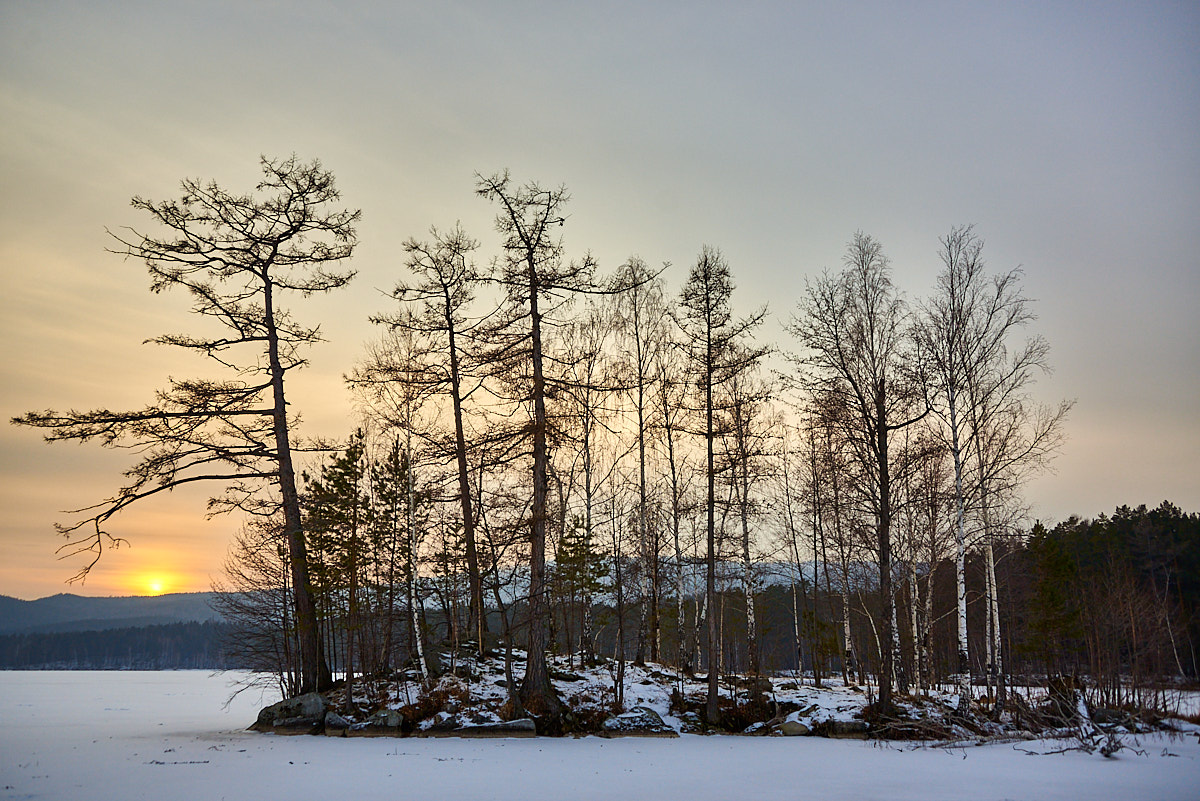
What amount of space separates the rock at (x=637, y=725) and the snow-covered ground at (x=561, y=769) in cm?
158

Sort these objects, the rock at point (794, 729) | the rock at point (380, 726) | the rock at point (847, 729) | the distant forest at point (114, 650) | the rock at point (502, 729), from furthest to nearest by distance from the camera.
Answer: the distant forest at point (114, 650)
the rock at point (794, 729)
the rock at point (847, 729)
the rock at point (380, 726)
the rock at point (502, 729)

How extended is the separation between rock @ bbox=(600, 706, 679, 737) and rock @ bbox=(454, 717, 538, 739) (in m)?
2.01

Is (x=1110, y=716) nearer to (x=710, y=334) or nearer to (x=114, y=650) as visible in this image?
(x=710, y=334)

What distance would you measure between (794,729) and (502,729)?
7521 millimetres

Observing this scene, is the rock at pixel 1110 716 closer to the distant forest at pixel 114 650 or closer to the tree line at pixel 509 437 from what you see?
the tree line at pixel 509 437

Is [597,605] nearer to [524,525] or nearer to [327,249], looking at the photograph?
[524,525]

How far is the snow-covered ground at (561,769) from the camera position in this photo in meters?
8.23

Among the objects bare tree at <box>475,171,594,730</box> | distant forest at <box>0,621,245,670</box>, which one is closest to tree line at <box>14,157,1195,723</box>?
bare tree at <box>475,171,594,730</box>

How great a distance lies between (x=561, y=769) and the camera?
36.5 ft

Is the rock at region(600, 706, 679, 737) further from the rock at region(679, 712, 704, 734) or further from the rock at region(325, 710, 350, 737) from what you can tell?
the rock at region(325, 710, 350, 737)

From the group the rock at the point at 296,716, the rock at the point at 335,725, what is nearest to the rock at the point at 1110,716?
the rock at the point at 335,725

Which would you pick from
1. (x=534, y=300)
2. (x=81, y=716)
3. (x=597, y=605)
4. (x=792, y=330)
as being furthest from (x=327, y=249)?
(x=81, y=716)

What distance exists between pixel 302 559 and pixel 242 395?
4.67 m

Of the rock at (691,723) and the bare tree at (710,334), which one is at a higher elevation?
the bare tree at (710,334)
